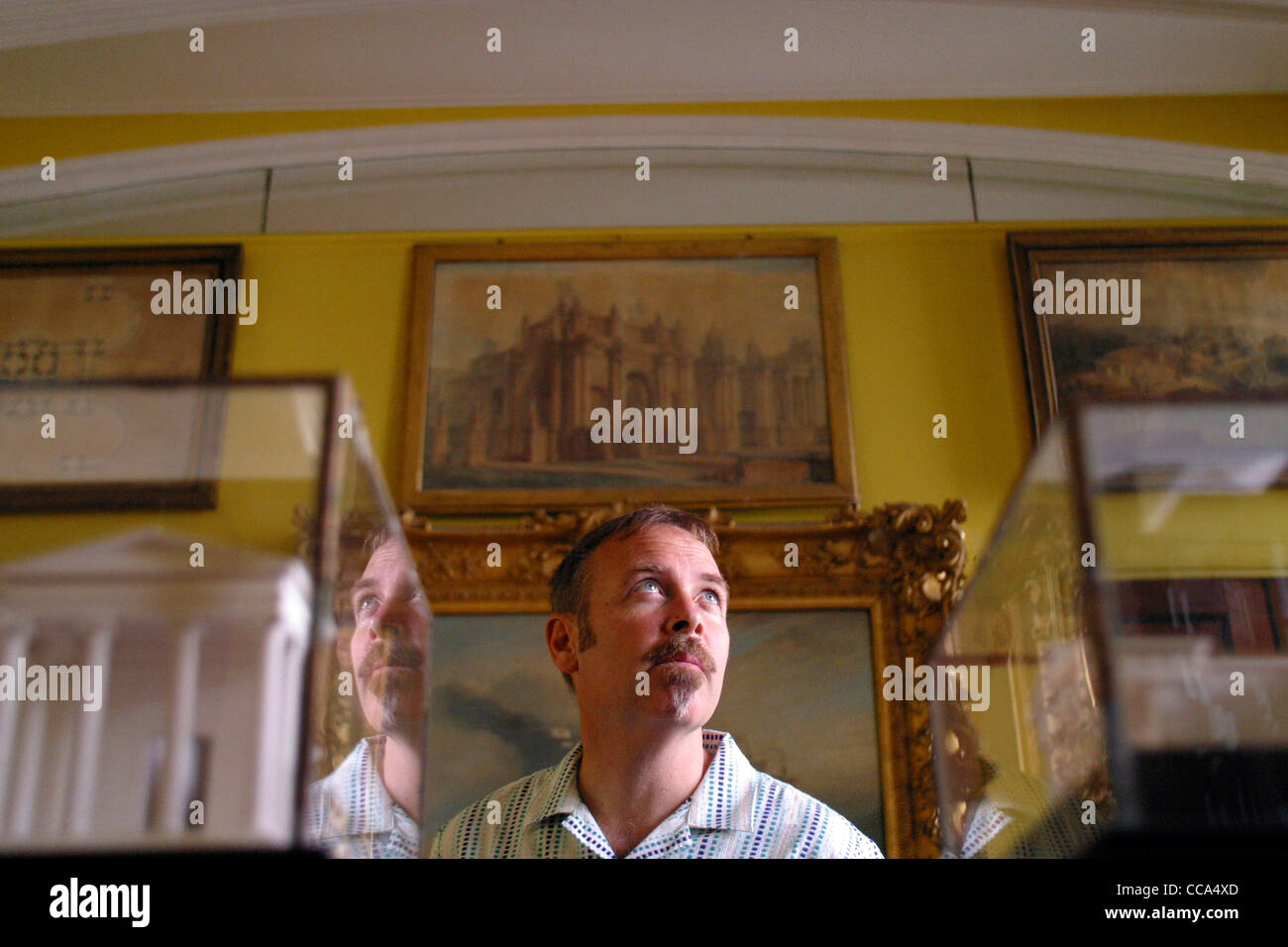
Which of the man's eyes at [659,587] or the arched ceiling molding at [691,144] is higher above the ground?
the arched ceiling molding at [691,144]

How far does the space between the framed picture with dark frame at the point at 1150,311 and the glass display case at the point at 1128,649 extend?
2.14 ft

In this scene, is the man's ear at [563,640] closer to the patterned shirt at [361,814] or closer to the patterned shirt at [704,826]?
the patterned shirt at [704,826]

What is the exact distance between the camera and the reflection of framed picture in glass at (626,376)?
278 cm

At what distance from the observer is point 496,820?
221cm

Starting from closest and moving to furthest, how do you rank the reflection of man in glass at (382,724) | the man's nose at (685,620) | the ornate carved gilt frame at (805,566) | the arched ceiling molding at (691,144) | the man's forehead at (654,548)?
1. the reflection of man in glass at (382,724)
2. the man's nose at (685,620)
3. the man's forehead at (654,548)
4. the ornate carved gilt frame at (805,566)
5. the arched ceiling molding at (691,144)

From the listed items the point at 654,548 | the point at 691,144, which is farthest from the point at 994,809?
the point at 691,144

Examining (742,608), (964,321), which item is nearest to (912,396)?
(964,321)

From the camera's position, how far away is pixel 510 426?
9.43 feet

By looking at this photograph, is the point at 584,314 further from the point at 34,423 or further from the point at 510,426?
the point at 34,423

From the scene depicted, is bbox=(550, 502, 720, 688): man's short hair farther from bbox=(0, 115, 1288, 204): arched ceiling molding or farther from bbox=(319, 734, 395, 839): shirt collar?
bbox=(0, 115, 1288, 204): arched ceiling molding

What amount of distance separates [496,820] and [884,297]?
1580 millimetres

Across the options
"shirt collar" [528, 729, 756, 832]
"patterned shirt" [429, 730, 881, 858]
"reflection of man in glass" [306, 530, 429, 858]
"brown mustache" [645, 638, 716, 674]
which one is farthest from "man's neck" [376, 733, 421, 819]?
"brown mustache" [645, 638, 716, 674]

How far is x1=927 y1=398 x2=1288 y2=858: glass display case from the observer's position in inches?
72.1

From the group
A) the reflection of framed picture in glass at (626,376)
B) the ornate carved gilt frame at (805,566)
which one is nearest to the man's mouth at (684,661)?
the ornate carved gilt frame at (805,566)
